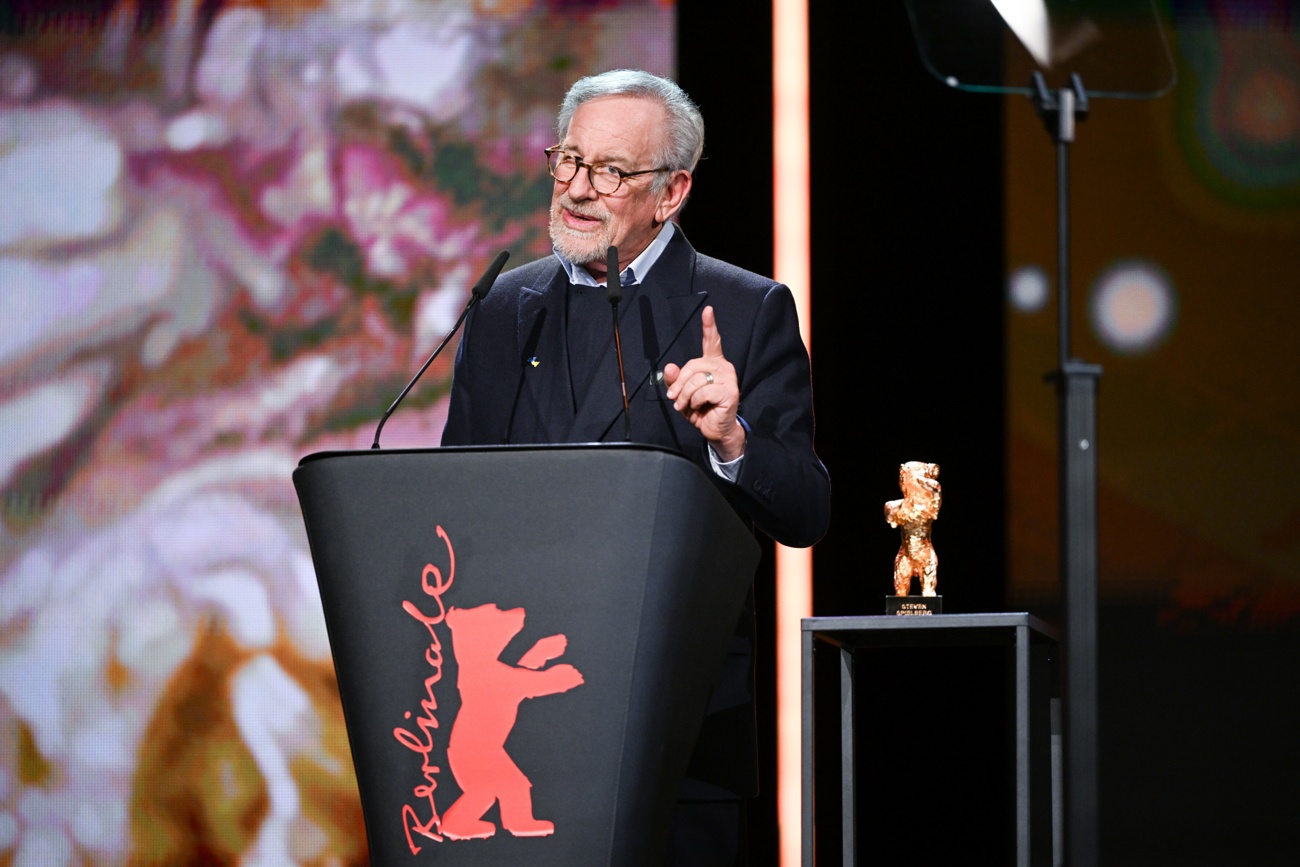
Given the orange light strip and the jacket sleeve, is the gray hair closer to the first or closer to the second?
the jacket sleeve

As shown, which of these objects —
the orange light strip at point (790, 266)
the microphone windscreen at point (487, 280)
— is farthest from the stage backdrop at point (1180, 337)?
the microphone windscreen at point (487, 280)

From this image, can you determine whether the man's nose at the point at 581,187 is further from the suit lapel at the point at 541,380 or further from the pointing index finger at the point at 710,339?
the pointing index finger at the point at 710,339

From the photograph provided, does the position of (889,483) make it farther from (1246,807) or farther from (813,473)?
(813,473)

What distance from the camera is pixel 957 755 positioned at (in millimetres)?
2525

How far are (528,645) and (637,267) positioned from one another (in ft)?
2.62

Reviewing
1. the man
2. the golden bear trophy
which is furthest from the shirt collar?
the golden bear trophy

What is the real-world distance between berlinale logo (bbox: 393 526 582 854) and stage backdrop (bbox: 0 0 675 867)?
1.77m

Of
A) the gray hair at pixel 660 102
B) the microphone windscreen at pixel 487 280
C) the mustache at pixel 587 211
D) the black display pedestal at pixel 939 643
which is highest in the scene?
the gray hair at pixel 660 102

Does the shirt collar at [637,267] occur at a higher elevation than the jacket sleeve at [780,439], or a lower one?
higher

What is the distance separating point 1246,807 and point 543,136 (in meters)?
1.84

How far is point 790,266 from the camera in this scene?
8.95 ft

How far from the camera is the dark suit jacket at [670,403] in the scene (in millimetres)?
1575

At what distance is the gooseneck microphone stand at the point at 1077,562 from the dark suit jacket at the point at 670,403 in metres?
0.41

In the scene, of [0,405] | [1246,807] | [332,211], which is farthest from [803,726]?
[0,405]
